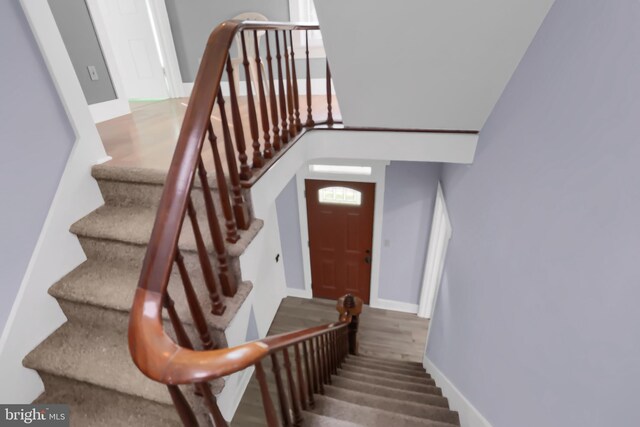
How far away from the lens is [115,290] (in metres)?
1.50

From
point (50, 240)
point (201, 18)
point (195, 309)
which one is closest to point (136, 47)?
point (201, 18)

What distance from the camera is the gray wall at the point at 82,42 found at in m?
2.41

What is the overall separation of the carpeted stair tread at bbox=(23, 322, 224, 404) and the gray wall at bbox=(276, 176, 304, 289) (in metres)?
3.18

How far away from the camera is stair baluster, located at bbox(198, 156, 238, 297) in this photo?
1.16 meters

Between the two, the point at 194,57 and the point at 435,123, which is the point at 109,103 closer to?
the point at 194,57

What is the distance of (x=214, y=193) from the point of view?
1.64 meters

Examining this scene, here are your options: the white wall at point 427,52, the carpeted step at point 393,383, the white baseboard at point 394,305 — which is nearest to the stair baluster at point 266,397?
the white wall at point 427,52

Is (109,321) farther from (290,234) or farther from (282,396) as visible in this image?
(290,234)

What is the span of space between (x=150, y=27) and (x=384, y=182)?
137 inches

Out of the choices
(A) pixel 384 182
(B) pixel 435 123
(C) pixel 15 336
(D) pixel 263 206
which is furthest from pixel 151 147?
(A) pixel 384 182

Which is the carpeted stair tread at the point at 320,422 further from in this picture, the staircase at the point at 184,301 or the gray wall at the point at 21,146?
the gray wall at the point at 21,146

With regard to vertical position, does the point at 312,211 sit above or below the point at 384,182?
below

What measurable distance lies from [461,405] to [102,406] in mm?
2167

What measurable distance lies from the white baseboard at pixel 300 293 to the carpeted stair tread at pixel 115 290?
3.68 meters
